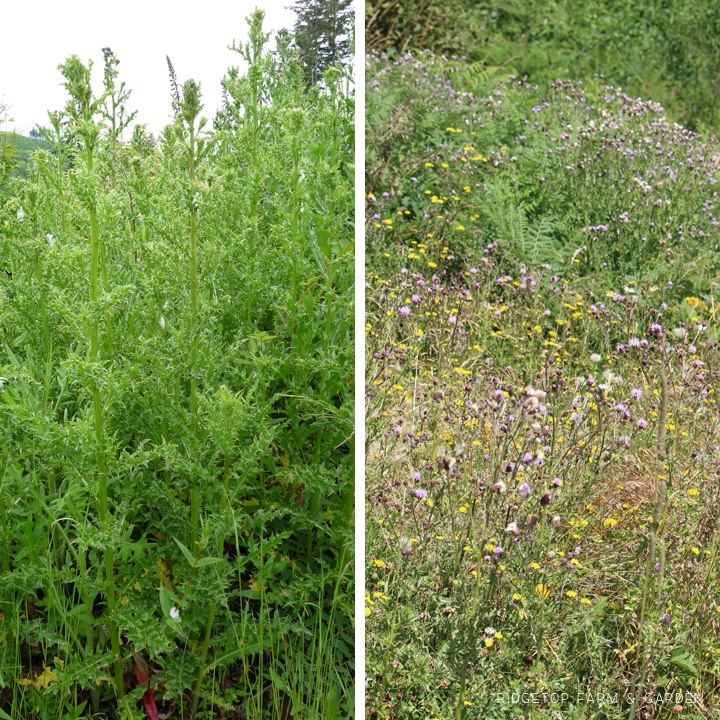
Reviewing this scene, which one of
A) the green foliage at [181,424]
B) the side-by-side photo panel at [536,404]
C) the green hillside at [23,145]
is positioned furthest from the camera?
the green hillside at [23,145]

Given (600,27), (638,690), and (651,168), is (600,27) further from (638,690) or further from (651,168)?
(638,690)

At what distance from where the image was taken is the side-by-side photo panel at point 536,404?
6.12 feet

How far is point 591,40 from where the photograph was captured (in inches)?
325

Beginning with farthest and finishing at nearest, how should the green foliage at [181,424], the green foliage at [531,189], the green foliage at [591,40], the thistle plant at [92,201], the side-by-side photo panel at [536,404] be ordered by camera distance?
the green foliage at [591,40] → the green foliage at [531,189] → the side-by-side photo panel at [536,404] → the green foliage at [181,424] → the thistle plant at [92,201]

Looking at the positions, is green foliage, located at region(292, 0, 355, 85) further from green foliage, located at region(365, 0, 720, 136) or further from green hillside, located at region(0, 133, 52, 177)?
green foliage, located at region(365, 0, 720, 136)

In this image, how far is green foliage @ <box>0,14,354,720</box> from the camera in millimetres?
1614

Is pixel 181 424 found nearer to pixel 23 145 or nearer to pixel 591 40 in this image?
pixel 23 145

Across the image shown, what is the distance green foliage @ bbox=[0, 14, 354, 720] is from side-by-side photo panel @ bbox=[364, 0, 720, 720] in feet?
Result: 0.81

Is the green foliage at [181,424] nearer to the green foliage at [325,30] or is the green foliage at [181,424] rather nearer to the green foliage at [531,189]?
the green foliage at [325,30]

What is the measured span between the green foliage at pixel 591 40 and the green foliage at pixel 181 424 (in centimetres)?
549

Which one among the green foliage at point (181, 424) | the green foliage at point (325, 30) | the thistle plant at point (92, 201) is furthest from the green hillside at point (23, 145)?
the green foliage at point (325, 30)

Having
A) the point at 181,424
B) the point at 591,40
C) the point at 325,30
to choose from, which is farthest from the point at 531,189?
the point at 591,40

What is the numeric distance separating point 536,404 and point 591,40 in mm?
7636

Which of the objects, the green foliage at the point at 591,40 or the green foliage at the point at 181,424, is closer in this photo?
the green foliage at the point at 181,424
